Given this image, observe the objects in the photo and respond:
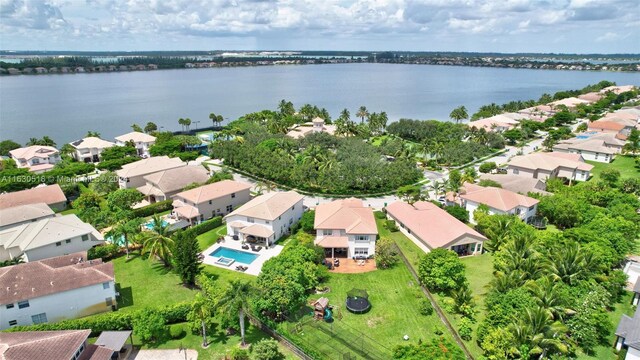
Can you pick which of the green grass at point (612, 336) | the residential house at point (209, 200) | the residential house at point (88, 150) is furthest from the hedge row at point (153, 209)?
the green grass at point (612, 336)

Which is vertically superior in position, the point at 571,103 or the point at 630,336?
the point at 571,103

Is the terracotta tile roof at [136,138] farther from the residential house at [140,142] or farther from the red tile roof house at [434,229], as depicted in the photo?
the red tile roof house at [434,229]

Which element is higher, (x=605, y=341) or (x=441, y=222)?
(x=441, y=222)

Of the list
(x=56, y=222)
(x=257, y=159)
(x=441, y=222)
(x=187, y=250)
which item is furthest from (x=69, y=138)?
(x=441, y=222)

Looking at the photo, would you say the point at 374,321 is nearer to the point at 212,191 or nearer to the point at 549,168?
the point at 212,191

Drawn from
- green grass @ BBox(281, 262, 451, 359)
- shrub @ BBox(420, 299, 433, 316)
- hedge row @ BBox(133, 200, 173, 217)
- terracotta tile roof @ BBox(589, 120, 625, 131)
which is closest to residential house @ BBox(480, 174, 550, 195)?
green grass @ BBox(281, 262, 451, 359)

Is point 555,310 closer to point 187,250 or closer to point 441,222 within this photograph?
point 441,222

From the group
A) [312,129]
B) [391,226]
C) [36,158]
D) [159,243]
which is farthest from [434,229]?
[36,158]
